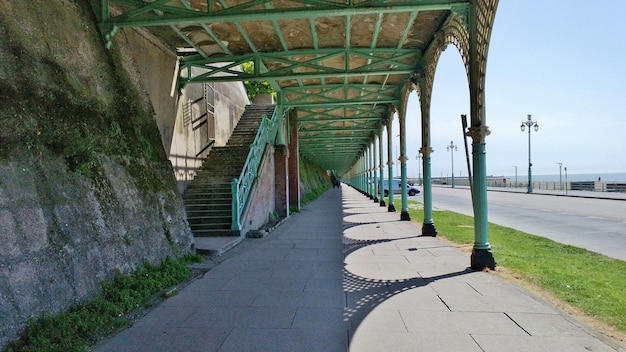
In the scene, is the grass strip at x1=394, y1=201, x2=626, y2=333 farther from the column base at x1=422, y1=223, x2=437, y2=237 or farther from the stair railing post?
the stair railing post

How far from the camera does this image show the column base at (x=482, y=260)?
22.8 feet

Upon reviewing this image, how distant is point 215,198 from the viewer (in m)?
11.4

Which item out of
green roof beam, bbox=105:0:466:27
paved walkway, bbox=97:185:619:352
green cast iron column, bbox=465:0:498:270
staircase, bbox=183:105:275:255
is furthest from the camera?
staircase, bbox=183:105:275:255

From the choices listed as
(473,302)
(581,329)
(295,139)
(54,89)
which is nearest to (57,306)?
(54,89)

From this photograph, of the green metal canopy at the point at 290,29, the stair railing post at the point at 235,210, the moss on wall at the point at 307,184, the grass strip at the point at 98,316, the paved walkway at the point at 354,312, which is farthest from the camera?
the moss on wall at the point at 307,184

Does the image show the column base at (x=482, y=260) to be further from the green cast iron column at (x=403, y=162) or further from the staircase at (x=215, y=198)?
the green cast iron column at (x=403, y=162)

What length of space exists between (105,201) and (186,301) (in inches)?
70.8

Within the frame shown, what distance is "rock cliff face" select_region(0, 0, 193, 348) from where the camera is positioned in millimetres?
4055

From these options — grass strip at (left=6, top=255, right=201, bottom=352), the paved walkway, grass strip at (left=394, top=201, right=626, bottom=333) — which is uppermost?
grass strip at (left=6, top=255, right=201, bottom=352)

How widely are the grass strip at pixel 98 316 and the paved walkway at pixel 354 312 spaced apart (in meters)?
0.26

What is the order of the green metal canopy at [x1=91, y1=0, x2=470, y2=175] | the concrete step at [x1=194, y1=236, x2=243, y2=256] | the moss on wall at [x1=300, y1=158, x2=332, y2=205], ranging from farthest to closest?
the moss on wall at [x1=300, y1=158, x2=332, y2=205] < the concrete step at [x1=194, y1=236, x2=243, y2=256] < the green metal canopy at [x1=91, y1=0, x2=470, y2=175]

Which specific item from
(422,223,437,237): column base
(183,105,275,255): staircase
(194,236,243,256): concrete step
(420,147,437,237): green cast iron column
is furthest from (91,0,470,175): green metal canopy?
(194,236,243,256): concrete step

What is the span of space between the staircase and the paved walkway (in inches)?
66.0

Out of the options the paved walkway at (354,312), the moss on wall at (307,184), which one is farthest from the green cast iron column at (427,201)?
the moss on wall at (307,184)
